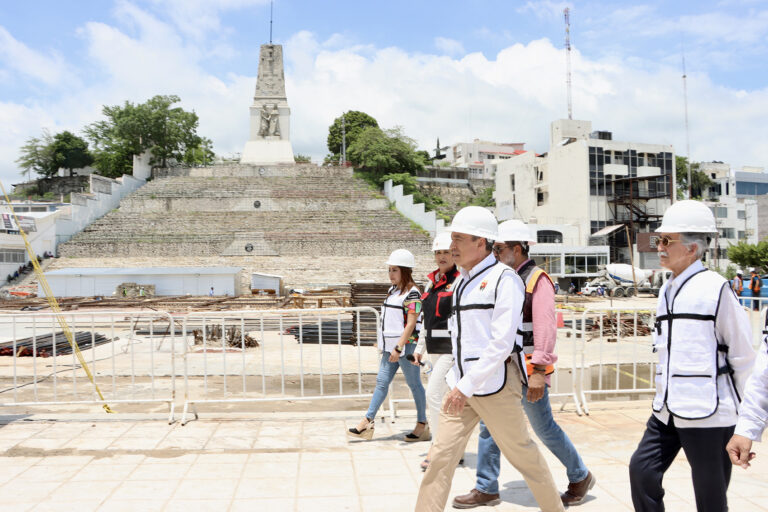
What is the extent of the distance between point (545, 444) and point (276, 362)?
24.3ft

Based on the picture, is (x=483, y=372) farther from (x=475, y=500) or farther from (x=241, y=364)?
(x=241, y=364)

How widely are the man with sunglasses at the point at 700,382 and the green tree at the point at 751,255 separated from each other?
30.1 metres

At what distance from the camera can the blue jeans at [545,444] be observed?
3406mm

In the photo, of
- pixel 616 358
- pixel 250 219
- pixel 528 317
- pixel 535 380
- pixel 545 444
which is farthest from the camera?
pixel 250 219

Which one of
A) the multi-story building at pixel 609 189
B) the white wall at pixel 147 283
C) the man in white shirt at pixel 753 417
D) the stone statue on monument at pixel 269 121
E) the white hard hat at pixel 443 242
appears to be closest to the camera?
the man in white shirt at pixel 753 417

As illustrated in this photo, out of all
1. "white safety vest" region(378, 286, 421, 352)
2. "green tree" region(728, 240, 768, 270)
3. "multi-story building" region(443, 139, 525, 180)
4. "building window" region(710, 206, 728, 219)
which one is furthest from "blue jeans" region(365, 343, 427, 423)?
"multi-story building" region(443, 139, 525, 180)

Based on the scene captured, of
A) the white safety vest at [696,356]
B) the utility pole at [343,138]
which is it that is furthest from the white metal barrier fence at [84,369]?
the utility pole at [343,138]

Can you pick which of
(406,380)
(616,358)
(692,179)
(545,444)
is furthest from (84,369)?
(692,179)

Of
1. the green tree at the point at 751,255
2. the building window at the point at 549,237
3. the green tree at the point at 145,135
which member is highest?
the green tree at the point at 145,135

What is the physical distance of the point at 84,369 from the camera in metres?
8.01

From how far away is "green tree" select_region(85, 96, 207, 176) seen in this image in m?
51.6

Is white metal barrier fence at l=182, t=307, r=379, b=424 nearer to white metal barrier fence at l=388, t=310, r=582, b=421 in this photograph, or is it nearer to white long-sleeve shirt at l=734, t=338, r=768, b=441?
white metal barrier fence at l=388, t=310, r=582, b=421

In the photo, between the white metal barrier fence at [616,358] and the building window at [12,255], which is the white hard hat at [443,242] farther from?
the building window at [12,255]

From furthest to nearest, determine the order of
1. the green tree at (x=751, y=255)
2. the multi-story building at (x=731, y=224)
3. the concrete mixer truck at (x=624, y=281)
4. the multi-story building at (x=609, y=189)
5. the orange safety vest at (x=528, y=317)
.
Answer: the multi-story building at (x=731, y=224)
the multi-story building at (x=609, y=189)
the concrete mixer truck at (x=624, y=281)
the green tree at (x=751, y=255)
the orange safety vest at (x=528, y=317)
